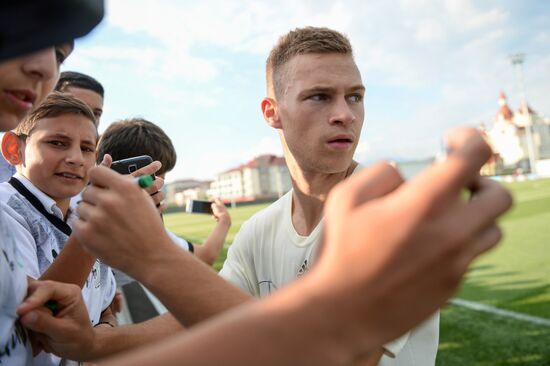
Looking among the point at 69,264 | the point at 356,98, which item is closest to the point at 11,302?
the point at 69,264

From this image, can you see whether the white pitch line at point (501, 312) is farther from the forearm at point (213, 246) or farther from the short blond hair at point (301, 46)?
the short blond hair at point (301, 46)

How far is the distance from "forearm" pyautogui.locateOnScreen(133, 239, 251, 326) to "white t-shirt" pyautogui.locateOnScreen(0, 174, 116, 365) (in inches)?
29.5

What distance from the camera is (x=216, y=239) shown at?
151 inches

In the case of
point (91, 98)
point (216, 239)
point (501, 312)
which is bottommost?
point (501, 312)

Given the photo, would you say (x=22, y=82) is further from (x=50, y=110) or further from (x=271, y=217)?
(x=271, y=217)

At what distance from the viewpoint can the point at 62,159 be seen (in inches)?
81.8

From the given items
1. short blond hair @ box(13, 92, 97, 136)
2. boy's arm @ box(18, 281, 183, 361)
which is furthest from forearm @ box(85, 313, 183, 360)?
short blond hair @ box(13, 92, 97, 136)

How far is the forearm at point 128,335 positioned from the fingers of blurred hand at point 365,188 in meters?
1.24

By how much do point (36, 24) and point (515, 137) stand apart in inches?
3635

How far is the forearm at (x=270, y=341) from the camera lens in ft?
1.85

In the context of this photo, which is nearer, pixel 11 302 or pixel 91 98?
pixel 11 302

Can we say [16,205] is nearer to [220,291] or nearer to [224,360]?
[220,291]

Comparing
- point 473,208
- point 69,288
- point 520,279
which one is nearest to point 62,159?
point 69,288

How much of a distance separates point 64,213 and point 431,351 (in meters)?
1.84
